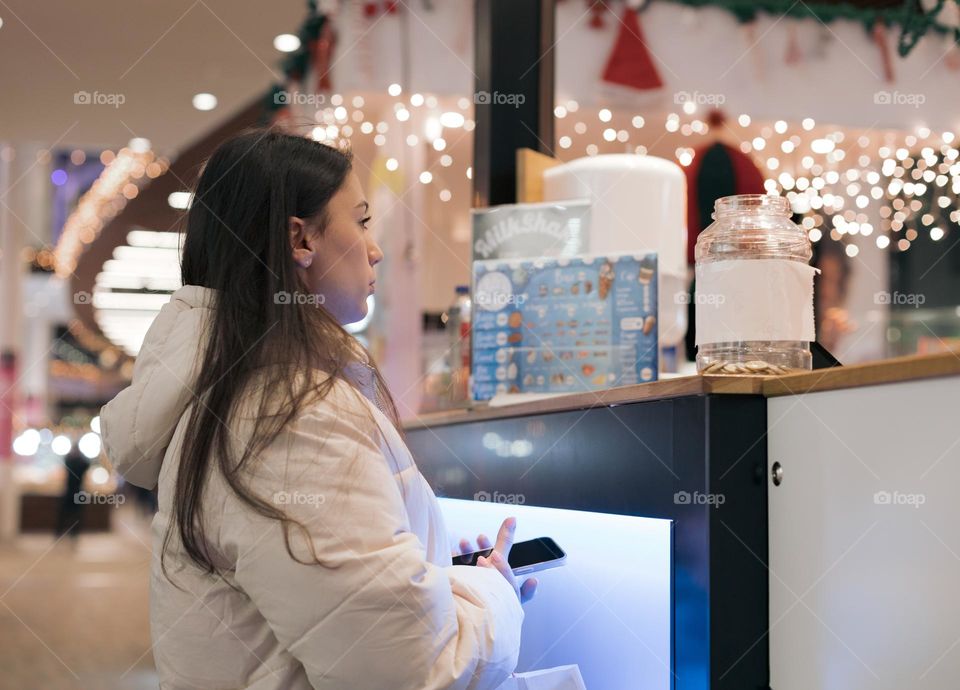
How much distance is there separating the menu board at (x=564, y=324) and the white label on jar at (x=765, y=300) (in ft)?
1.28

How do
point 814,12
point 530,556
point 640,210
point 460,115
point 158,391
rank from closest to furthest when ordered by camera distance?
point 158,391, point 530,556, point 640,210, point 814,12, point 460,115

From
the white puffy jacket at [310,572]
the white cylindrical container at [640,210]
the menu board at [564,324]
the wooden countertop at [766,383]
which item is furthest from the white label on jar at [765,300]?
the white cylindrical container at [640,210]

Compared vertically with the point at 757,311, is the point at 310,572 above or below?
below

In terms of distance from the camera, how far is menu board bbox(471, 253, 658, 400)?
1.86 metres

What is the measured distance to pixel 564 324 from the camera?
6.53 ft

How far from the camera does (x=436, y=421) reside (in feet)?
7.70

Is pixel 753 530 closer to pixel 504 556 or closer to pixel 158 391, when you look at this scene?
pixel 504 556

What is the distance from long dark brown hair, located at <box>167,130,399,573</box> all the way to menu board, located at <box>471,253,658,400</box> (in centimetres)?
57

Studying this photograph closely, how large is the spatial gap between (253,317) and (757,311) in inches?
27.3

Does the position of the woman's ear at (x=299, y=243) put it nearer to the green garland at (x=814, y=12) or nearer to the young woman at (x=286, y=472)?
the young woman at (x=286, y=472)

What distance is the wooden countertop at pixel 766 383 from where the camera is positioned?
3.37ft

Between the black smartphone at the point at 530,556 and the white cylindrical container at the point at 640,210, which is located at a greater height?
the white cylindrical container at the point at 640,210

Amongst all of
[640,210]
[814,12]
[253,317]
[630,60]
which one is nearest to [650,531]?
[253,317]

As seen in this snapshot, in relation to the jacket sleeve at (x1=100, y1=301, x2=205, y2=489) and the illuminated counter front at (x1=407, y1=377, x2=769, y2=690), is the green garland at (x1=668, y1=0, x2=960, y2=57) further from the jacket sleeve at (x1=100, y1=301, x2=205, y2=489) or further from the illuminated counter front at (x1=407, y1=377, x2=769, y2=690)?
the jacket sleeve at (x1=100, y1=301, x2=205, y2=489)
